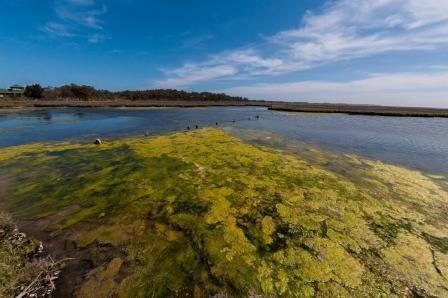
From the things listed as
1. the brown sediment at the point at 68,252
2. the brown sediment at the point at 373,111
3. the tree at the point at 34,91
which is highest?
the tree at the point at 34,91

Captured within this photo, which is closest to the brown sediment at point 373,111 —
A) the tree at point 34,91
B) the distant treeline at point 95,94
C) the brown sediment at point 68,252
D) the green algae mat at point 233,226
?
the green algae mat at point 233,226

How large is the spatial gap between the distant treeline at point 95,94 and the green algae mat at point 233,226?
86.0 m

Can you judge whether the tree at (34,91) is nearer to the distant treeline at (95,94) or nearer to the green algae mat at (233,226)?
the distant treeline at (95,94)

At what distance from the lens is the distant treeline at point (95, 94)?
7181 cm

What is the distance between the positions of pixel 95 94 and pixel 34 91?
20584 millimetres

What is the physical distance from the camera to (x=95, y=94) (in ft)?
290

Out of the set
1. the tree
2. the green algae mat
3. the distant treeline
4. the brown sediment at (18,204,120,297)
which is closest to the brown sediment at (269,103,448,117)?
the green algae mat

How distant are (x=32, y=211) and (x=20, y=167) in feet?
15.1

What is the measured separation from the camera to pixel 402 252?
431 centimetres

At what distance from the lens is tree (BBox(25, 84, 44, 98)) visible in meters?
70.1

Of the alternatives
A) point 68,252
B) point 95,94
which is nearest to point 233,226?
point 68,252

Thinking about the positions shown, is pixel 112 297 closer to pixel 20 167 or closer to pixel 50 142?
pixel 20 167

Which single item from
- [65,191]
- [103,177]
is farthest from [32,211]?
[103,177]

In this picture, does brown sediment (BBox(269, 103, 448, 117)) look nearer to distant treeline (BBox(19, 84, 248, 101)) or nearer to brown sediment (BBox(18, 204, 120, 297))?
brown sediment (BBox(18, 204, 120, 297))
